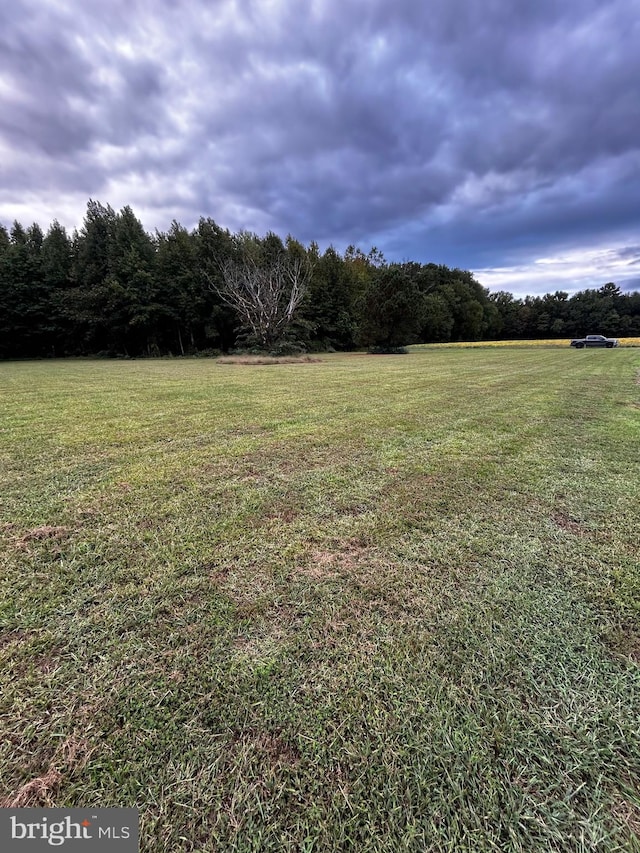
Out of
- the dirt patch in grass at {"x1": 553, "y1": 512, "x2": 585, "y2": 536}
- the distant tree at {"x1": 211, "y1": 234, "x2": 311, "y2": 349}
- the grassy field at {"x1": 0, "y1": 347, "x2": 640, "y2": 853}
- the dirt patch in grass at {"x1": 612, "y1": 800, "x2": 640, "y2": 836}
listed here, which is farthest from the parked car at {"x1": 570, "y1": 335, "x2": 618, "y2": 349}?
the dirt patch in grass at {"x1": 612, "y1": 800, "x2": 640, "y2": 836}

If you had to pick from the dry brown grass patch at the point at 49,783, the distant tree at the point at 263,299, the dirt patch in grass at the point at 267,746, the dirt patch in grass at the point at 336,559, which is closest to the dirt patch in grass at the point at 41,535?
the dry brown grass patch at the point at 49,783

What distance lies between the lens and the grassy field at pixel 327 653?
2.90 ft

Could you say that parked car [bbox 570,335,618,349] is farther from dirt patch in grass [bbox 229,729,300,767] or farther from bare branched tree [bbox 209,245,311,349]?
dirt patch in grass [bbox 229,729,300,767]

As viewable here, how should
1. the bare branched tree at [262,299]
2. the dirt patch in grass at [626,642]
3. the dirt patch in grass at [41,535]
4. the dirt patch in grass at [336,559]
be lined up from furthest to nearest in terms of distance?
the bare branched tree at [262,299], the dirt patch in grass at [41,535], the dirt patch in grass at [336,559], the dirt patch in grass at [626,642]

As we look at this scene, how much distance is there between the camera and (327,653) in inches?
51.2

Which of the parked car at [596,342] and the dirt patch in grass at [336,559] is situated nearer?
the dirt patch in grass at [336,559]

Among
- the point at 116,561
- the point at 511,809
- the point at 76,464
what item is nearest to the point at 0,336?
the point at 76,464

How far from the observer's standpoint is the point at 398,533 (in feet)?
6.90

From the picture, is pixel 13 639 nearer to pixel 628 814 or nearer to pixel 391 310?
pixel 628 814

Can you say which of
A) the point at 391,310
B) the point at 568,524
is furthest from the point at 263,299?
the point at 568,524

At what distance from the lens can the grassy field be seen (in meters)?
0.88

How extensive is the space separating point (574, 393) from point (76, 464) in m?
8.72

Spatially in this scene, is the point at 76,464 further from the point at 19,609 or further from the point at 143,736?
the point at 143,736

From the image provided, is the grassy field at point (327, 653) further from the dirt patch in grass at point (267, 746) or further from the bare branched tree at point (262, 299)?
the bare branched tree at point (262, 299)
